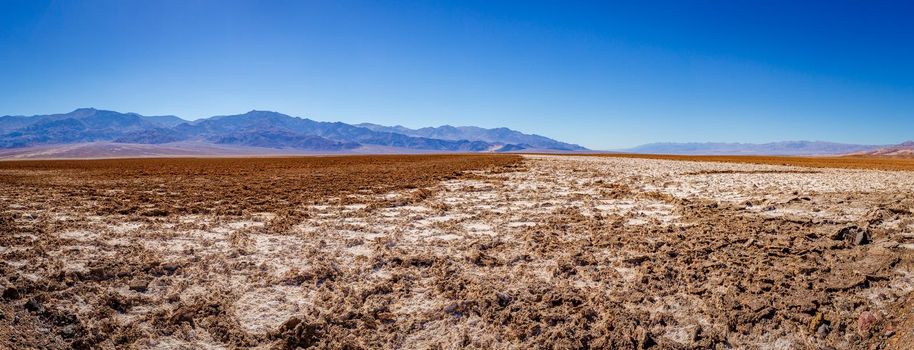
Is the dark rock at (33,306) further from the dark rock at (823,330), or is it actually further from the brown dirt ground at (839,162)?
the brown dirt ground at (839,162)

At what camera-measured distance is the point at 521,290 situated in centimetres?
433

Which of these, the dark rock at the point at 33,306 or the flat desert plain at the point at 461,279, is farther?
the dark rock at the point at 33,306

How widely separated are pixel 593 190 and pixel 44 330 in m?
11.1

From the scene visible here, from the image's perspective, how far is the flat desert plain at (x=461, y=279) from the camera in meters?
3.51

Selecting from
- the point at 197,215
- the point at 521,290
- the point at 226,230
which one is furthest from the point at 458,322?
the point at 197,215

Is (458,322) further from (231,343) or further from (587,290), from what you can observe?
(231,343)

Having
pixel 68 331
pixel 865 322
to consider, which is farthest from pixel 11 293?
pixel 865 322

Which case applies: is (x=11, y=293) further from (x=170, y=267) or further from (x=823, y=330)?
(x=823, y=330)

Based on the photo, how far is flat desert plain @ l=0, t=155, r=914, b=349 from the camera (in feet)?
11.5

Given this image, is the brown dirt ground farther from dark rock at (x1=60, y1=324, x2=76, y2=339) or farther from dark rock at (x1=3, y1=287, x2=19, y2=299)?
dark rock at (x1=3, y1=287, x2=19, y2=299)

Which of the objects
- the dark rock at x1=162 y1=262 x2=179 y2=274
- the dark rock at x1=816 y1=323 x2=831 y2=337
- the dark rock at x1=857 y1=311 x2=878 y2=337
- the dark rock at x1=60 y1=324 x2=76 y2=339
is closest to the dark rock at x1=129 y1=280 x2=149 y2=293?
the dark rock at x1=162 y1=262 x2=179 y2=274

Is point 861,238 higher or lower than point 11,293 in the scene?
higher

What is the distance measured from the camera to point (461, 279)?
180 inches

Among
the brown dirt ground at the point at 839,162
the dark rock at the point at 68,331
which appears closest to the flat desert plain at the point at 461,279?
the dark rock at the point at 68,331
